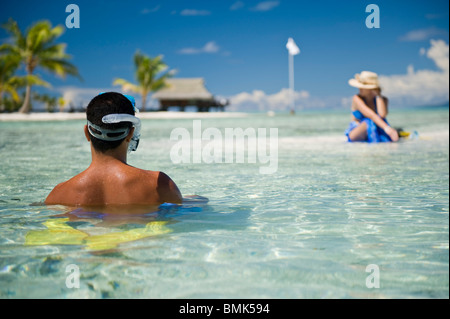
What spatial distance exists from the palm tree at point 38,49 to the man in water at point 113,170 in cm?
3189

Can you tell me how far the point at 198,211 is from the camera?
119 inches

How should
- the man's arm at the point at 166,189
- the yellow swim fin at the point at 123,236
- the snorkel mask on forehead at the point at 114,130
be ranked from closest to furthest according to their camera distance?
1. the yellow swim fin at the point at 123,236
2. the snorkel mask on forehead at the point at 114,130
3. the man's arm at the point at 166,189

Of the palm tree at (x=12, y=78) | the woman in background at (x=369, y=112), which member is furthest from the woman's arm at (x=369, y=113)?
the palm tree at (x=12, y=78)

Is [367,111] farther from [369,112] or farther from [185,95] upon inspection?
[185,95]

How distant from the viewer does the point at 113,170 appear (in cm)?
266

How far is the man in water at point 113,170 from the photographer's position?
256cm

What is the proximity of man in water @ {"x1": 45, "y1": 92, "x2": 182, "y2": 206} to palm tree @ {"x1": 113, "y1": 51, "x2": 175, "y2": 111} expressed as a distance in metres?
43.0

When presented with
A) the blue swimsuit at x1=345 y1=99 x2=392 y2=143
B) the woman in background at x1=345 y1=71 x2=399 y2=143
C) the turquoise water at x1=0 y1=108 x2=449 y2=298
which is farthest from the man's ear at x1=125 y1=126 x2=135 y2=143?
the blue swimsuit at x1=345 y1=99 x2=392 y2=143

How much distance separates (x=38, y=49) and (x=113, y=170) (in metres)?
33.0

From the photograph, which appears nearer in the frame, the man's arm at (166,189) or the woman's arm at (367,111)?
the man's arm at (166,189)

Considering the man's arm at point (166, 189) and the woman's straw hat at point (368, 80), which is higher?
the woman's straw hat at point (368, 80)

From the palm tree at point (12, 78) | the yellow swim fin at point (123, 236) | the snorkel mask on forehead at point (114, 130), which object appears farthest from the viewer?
the palm tree at point (12, 78)

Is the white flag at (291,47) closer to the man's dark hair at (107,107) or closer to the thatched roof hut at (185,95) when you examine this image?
the thatched roof hut at (185,95)

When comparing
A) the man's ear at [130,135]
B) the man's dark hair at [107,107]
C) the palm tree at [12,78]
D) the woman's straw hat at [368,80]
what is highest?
the palm tree at [12,78]
